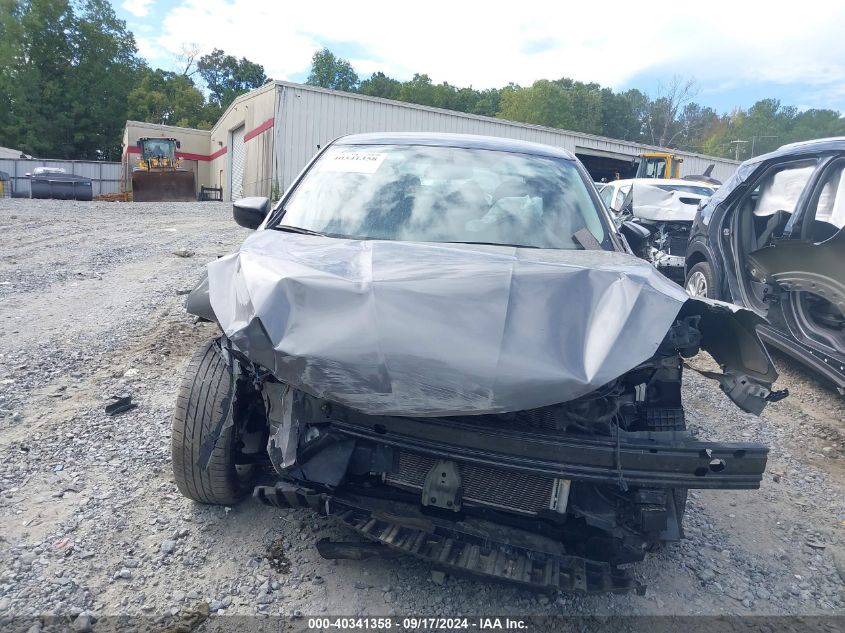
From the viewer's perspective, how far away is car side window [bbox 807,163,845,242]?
4.37m

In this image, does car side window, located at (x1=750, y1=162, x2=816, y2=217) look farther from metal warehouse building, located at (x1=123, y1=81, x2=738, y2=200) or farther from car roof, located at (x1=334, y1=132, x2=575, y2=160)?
metal warehouse building, located at (x1=123, y1=81, x2=738, y2=200)

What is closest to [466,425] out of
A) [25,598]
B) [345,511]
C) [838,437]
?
[345,511]

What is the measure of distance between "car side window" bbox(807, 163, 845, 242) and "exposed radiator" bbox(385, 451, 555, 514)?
11.3 feet

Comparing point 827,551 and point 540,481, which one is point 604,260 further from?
point 827,551

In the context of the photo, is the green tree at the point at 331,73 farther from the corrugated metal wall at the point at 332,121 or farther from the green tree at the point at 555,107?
the corrugated metal wall at the point at 332,121

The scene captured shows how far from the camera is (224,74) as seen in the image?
73125 mm

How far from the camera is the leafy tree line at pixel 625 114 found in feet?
191

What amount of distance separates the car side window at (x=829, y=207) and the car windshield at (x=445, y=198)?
2.22m

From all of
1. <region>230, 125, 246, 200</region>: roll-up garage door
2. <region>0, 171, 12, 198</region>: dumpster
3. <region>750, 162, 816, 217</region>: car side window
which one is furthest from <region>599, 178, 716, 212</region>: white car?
<region>0, 171, 12, 198</region>: dumpster

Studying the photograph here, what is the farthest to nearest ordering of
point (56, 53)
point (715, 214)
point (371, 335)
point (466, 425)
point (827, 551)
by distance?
1. point (56, 53)
2. point (715, 214)
3. point (827, 551)
4. point (466, 425)
5. point (371, 335)

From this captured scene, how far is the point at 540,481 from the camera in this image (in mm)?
2242

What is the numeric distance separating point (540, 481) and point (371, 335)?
2.87 ft

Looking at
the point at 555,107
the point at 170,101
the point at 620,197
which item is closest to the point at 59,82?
the point at 170,101

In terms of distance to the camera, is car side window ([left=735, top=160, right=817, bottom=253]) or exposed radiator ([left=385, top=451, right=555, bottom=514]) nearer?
exposed radiator ([left=385, top=451, right=555, bottom=514])
